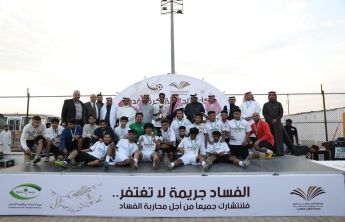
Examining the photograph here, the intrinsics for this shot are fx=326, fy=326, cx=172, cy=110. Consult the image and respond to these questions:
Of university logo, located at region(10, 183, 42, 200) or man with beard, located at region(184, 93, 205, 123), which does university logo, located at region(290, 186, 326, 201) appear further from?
university logo, located at region(10, 183, 42, 200)

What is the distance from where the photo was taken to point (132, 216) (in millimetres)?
6176

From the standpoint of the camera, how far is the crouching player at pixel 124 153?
708cm

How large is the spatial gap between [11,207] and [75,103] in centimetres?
317

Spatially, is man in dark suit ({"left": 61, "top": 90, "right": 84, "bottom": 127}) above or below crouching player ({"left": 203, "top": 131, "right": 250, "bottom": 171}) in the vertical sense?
above

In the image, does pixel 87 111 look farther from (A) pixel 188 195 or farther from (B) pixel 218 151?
(A) pixel 188 195

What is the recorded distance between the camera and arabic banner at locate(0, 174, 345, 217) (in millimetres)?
6102

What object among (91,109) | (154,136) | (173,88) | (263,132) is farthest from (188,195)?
(173,88)

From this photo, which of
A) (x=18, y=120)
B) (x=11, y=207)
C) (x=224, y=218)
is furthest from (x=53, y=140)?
(x=18, y=120)

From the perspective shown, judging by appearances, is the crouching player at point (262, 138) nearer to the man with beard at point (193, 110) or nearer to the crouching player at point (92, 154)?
the man with beard at point (193, 110)

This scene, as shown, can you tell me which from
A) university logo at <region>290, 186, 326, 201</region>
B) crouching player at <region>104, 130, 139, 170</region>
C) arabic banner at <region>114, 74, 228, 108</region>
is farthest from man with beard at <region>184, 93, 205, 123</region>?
university logo at <region>290, 186, 326, 201</region>

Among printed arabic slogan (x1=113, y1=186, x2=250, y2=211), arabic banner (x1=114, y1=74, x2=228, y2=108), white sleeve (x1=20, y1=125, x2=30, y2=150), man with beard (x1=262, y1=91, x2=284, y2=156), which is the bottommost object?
printed arabic slogan (x1=113, y1=186, x2=250, y2=211)

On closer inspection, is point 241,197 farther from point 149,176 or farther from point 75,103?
point 75,103

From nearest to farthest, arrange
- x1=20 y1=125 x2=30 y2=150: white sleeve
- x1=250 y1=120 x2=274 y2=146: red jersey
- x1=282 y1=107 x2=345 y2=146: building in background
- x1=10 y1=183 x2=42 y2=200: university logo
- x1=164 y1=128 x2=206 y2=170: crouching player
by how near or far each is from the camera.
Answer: x1=10 y1=183 x2=42 y2=200: university logo → x1=164 y1=128 x2=206 y2=170: crouching player → x1=20 y1=125 x2=30 y2=150: white sleeve → x1=250 y1=120 x2=274 y2=146: red jersey → x1=282 y1=107 x2=345 y2=146: building in background

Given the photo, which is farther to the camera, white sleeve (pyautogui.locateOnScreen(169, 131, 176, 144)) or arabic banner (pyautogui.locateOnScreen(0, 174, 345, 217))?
white sleeve (pyautogui.locateOnScreen(169, 131, 176, 144))
